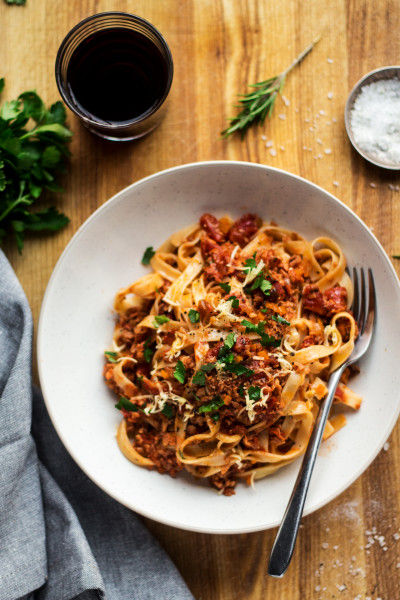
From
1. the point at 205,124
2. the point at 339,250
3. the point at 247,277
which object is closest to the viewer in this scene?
the point at 247,277

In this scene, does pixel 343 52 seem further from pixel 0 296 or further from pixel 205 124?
pixel 0 296

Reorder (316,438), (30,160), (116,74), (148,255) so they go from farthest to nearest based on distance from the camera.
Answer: (148,255) → (30,160) → (116,74) → (316,438)

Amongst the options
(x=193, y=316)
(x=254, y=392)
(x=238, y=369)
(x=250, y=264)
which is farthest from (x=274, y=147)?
(x=254, y=392)

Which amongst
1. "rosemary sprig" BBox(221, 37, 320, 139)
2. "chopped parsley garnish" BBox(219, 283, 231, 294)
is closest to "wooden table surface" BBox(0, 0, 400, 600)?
"rosemary sprig" BBox(221, 37, 320, 139)

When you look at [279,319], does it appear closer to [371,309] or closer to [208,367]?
[208,367]

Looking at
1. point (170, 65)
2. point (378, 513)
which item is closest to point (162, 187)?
point (170, 65)

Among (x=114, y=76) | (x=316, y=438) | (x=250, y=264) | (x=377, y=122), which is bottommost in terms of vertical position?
(x=316, y=438)

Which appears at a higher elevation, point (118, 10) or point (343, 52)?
point (118, 10)

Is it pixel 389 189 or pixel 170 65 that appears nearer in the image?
pixel 170 65
